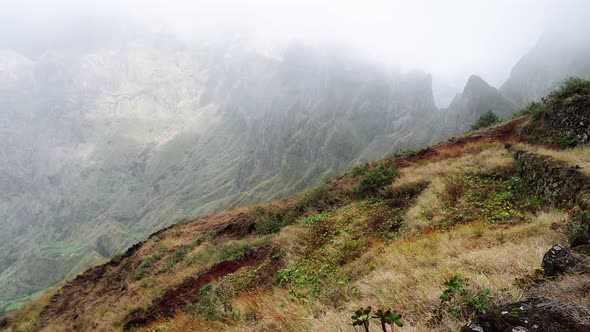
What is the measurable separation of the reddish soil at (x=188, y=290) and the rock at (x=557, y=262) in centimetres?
997

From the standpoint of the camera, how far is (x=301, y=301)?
607 centimetres

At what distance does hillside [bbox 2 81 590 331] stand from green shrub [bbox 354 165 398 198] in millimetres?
80

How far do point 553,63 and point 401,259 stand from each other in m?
223

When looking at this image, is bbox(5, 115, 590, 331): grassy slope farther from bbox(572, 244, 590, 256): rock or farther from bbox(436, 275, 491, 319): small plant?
bbox(572, 244, 590, 256): rock

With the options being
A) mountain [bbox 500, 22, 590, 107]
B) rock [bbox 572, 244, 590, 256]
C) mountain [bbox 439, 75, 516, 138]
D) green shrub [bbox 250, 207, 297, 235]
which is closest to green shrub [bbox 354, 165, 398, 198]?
green shrub [bbox 250, 207, 297, 235]

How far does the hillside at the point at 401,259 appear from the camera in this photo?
3934mm

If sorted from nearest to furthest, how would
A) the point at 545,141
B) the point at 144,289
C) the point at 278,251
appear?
the point at 278,251, the point at 144,289, the point at 545,141

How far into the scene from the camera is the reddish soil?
11.8 meters

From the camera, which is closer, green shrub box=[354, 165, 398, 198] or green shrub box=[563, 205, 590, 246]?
green shrub box=[563, 205, 590, 246]

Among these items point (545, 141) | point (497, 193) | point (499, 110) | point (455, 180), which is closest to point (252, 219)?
point (455, 180)

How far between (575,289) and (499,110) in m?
200

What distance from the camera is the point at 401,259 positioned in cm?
691

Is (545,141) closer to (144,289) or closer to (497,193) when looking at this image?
(497,193)

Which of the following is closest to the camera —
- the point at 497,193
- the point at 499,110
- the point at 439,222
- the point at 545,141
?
the point at 439,222
